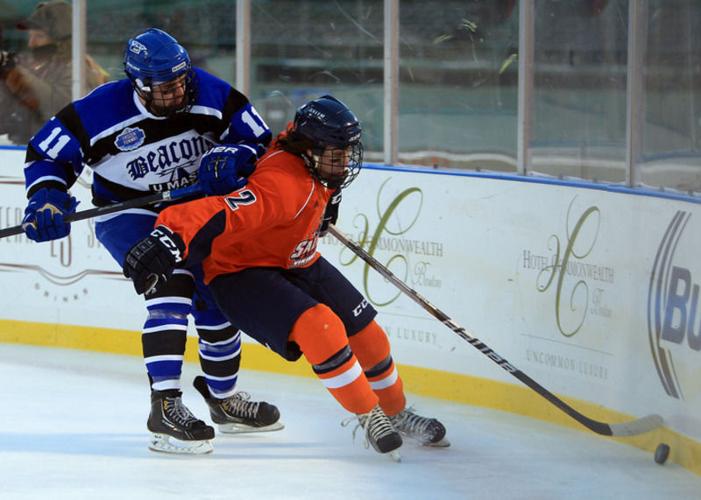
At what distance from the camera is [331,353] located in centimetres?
380

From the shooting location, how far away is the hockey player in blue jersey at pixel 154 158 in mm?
3945

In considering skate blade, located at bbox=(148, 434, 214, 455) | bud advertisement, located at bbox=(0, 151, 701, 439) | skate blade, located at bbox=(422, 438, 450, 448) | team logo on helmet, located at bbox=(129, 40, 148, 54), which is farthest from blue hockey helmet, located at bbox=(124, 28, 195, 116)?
bud advertisement, located at bbox=(0, 151, 701, 439)

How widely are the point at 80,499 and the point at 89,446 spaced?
0.67 meters

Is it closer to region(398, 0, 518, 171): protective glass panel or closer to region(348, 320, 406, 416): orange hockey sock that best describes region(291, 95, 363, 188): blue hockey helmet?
region(348, 320, 406, 416): orange hockey sock

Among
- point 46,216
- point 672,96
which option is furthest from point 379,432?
point 672,96

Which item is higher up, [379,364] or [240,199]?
[240,199]

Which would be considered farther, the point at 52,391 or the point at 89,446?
the point at 52,391

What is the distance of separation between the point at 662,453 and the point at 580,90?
1476 millimetres

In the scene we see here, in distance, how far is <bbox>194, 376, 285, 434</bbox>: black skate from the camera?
4414 mm

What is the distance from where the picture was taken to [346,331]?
411 centimetres

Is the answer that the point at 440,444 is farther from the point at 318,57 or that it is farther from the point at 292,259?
the point at 318,57

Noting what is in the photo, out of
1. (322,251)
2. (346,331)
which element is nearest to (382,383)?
(346,331)

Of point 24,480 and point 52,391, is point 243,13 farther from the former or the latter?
point 24,480

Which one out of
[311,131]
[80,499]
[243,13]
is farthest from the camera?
[243,13]
